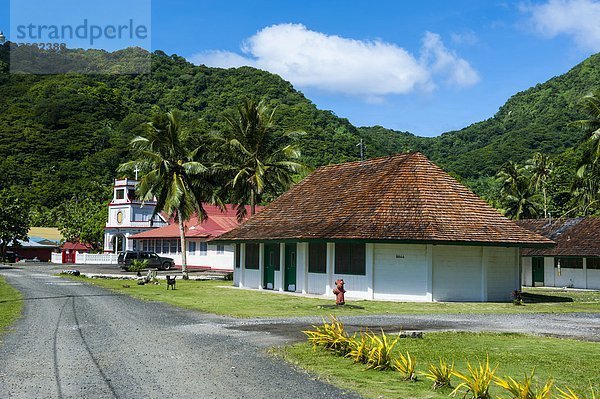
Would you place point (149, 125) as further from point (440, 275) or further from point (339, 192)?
point (440, 275)

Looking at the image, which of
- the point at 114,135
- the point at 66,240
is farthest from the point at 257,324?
the point at 114,135

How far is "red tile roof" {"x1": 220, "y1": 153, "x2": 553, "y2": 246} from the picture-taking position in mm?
26578

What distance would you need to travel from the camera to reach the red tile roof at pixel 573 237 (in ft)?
138

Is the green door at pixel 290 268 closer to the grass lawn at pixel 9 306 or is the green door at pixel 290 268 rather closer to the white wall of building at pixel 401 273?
the white wall of building at pixel 401 273

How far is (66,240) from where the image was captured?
88.3 metres

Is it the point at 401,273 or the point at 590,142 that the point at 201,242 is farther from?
the point at 401,273

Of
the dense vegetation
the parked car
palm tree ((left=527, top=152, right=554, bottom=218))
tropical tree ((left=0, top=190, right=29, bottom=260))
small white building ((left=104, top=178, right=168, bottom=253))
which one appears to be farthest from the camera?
the dense vegetation

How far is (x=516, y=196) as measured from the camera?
7800 centimetres

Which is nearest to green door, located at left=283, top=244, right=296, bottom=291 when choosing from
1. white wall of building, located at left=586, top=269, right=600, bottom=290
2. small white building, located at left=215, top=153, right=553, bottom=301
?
small white building, located at left=215, top=153, right=553, bottom=301

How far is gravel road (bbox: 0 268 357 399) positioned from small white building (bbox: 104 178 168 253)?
56910mm

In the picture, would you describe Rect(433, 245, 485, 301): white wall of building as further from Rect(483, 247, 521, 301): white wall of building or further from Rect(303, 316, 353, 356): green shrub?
Rect(303, 316, 353, 356): green shrub

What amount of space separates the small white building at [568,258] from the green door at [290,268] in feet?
56.0

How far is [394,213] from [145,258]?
3462 cm

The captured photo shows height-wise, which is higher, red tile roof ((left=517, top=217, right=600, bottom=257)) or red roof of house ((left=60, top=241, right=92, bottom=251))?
red tile roof ((left=517, top=217, right=600, bottom=257))
